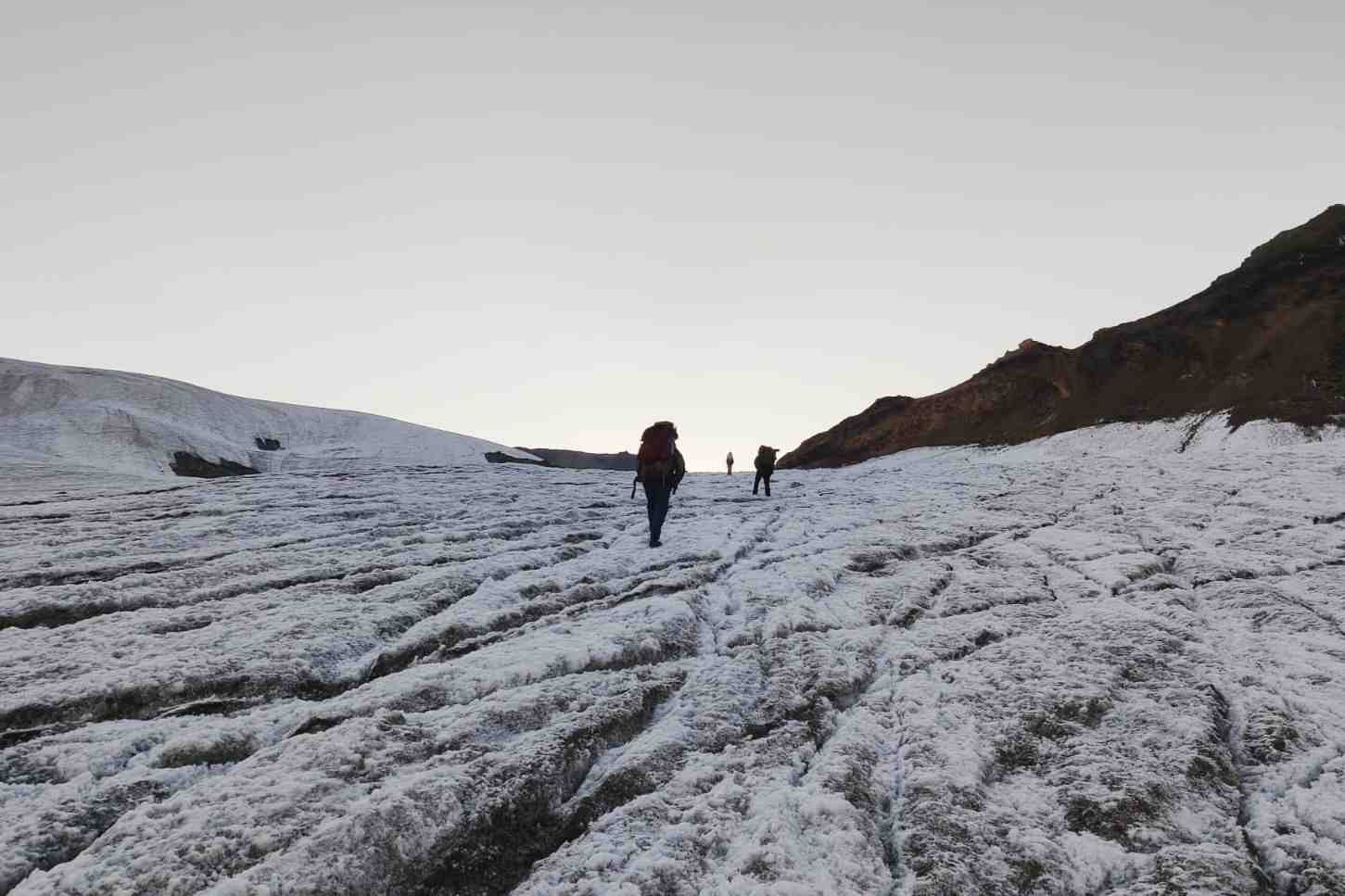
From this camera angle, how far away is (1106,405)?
39156mm

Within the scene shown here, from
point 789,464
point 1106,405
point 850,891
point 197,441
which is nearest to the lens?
point 850,891

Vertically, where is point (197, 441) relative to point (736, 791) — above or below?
above

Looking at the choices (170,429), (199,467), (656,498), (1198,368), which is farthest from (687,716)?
(170,429)

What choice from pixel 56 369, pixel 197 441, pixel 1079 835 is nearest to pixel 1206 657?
pixel 1079 835

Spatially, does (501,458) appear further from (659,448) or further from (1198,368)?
(659,448)

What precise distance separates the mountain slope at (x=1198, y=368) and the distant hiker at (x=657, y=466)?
1023 inches

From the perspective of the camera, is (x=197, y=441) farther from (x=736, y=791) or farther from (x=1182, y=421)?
(x=1182, y=421)

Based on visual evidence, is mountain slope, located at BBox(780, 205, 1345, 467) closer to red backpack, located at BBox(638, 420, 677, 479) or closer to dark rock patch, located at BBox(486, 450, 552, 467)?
red backpack, located at BBox(638, 420, 677, 479)

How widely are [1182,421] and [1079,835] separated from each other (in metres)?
33.7

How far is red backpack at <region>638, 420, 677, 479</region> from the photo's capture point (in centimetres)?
1333

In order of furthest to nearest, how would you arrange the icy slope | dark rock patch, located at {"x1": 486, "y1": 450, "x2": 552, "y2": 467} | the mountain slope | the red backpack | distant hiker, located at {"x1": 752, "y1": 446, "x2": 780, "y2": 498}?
dark rock patch, located at {"x1": 486, "y1": 450, "x2": 552, "y2": 467} < the icy slope < the mountain slope < distant hiker, located at {"x1": 752, "y1": 446, "x2": 780, "y2": 498} < the red backpack

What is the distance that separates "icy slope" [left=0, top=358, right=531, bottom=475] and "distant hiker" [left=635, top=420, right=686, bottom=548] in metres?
42.0

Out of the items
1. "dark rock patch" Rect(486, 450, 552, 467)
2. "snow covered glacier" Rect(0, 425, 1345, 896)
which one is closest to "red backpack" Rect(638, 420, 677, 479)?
"snow covered glacier" Rect(0, 425, 1345, 896)

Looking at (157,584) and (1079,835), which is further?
(157,584)
